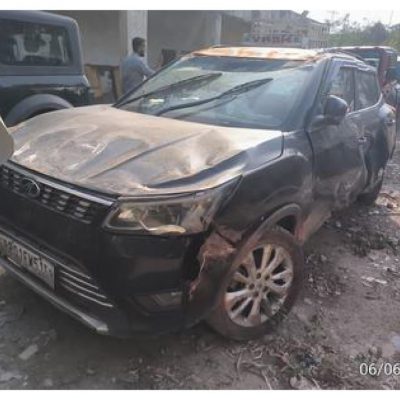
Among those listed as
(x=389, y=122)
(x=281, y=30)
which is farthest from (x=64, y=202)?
(x=281, y=30)

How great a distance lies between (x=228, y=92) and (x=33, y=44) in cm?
309

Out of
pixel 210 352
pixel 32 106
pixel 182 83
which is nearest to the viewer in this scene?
pixel 210 352

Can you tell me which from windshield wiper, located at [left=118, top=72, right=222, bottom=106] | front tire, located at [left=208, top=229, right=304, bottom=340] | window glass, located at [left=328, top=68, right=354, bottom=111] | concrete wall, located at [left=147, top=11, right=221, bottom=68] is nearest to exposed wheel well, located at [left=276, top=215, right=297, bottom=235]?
front tire, located at [left=208, top=229, right=304, bottom=340]

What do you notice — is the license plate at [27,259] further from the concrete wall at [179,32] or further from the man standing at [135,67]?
the concrete wall at [179,32]

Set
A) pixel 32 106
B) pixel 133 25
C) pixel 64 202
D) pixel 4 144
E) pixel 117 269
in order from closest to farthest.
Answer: pixel 4 144 < pixel 117 269 < pixel 64 202 < pixel 32 106 < pixel 133 25

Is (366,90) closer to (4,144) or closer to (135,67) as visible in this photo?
(4,144)

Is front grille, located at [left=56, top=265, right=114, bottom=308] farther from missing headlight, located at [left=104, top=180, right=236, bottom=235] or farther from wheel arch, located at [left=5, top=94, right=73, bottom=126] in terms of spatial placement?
wheel arch, located at [left=5, top=94, right=73, bottom=126]

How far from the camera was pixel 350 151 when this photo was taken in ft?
12.4

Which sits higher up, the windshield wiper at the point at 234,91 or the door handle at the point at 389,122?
the windshield wiper at the point at 234,91

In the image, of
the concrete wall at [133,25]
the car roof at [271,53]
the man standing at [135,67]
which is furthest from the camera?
the concrete wall at [133,25]

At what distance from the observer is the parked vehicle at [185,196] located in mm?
2297

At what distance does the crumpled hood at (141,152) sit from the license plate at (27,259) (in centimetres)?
45

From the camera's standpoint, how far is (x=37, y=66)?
218 inches
